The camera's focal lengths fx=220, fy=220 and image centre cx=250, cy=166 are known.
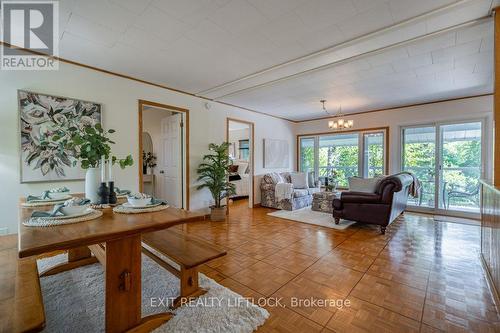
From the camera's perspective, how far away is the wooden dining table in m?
1.08

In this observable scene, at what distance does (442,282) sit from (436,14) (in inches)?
95.6

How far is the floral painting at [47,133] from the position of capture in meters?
2.55

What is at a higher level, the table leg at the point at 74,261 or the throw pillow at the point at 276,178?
the throw pillow at the point at 276,178

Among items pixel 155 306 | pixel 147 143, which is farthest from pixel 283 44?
pixel 147 143

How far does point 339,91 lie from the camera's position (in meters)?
4.07

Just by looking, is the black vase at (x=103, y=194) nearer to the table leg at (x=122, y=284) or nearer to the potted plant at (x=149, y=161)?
the table leg at (x=122, y=284)

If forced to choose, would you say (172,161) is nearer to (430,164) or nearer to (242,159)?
(242,159)

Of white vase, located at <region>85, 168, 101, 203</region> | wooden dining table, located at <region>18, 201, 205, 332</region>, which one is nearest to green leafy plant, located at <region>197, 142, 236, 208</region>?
white vase, located at <region>85, 168, 101, 203</region>

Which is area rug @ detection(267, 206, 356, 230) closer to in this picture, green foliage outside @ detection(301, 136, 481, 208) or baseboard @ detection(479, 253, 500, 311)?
baseboard @ detection(479, 253, 500, 311)

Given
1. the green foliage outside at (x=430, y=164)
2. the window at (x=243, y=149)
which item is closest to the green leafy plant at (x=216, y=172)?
the green foliage outside at (x=430, y=164)

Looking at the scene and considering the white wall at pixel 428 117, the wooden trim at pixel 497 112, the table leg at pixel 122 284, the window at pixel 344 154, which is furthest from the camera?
the window at pixel 344 154

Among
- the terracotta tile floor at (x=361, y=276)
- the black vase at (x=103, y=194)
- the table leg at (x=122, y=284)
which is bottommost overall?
the terracotta tile floor at (x=361, y=276)

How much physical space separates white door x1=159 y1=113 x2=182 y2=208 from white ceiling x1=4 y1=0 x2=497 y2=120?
0.89 metres

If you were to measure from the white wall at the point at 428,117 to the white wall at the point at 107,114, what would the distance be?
127 inches
